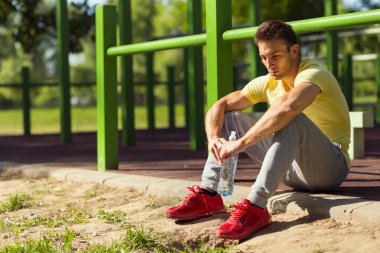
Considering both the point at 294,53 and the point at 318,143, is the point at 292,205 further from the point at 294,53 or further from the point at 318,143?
the point at 294,53

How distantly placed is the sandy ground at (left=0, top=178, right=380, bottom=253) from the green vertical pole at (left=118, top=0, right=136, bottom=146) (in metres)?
3.35

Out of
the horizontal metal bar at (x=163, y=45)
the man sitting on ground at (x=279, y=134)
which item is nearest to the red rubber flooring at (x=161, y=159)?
the man sitting on ground at (x=279, y=134)

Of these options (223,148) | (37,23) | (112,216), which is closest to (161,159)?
(112,216)

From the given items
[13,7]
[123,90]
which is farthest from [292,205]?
[13,7]

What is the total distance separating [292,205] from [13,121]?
24.3m

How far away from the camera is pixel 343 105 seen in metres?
3.62

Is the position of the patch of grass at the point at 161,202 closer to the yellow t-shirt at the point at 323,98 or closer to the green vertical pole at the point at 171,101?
the yellow t-shirt at the point at 323,98

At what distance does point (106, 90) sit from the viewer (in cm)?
560

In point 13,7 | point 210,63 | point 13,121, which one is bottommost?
point 13,121

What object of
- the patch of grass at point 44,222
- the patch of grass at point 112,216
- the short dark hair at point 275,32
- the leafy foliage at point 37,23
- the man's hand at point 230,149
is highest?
the leafy foliage at point 37,23

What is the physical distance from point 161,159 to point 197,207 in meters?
2.89

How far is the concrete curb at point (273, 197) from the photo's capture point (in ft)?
10.8

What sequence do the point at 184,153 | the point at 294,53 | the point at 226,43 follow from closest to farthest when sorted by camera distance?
the point at 294,53, the point at 226,43, the point at 184,153

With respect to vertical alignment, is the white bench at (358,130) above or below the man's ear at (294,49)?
below
